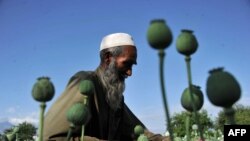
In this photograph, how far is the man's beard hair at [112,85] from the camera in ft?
10.3

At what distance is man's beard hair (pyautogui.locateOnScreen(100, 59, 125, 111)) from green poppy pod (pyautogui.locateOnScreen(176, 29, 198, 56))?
2296 millimetres

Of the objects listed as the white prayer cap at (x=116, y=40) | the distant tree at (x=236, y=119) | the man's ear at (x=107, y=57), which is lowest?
the distant tree at (x=236, y=119)

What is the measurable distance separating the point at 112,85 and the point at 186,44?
2400mm

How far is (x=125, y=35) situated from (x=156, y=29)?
118 inches

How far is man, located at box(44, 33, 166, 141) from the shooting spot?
2.62 metres

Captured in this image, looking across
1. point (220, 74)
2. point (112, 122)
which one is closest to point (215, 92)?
point (220, 74)

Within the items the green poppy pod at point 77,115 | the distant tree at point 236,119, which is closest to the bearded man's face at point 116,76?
the distant tree at point 236,119

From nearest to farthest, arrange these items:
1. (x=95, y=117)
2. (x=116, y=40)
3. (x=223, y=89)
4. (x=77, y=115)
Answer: (x=223, y=89) < (x=77, y=115) < (x=95, y=117) < (x=116, y=40)

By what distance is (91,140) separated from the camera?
2324 millimetres

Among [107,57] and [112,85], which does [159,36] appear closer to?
[112,85]

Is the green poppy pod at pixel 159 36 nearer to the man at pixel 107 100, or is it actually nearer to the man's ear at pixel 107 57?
the man at pixel 107 100

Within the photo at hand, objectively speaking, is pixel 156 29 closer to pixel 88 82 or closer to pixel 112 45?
pixel 88 82

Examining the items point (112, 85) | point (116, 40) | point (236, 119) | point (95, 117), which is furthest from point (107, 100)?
point (236, 119)

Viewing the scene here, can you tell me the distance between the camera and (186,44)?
0.79m
